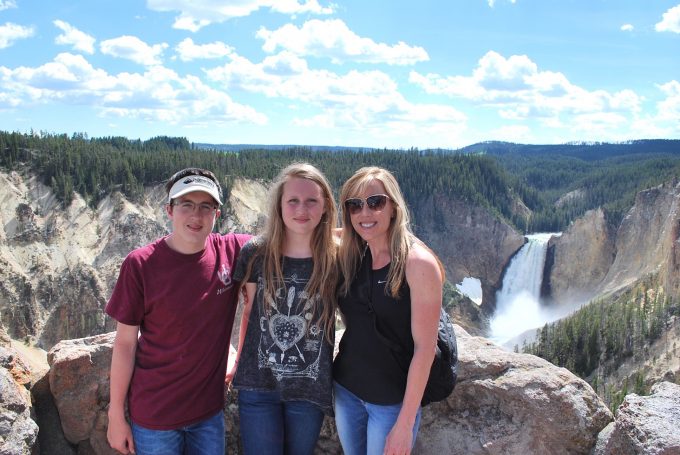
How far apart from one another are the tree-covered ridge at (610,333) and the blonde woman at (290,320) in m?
41.6

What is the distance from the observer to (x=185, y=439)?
4234 millimetres

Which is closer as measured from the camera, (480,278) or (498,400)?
(498,400)

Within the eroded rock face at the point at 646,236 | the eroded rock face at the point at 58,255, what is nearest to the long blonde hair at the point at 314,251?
the eroded rock face at the point at 58,255

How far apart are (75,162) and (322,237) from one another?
211ft

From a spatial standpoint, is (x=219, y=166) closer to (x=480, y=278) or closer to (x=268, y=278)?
(x=480, y=278)

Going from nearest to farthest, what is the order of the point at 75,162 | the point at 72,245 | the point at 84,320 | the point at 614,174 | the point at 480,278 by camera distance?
the point at 84,320 < the point at 72,245 < the point at 75,162 < the point at 480,278 < the point at 614,174

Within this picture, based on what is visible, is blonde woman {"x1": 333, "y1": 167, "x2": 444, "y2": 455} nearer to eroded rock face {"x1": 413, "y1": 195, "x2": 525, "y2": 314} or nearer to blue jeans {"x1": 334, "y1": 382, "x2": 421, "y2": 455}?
blue jeans {"x1": 334, "y1": 382, "x2": 421, "y2": 455}

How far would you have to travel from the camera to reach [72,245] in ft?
167

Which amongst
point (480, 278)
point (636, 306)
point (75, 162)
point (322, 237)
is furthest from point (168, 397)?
point (480, 278)

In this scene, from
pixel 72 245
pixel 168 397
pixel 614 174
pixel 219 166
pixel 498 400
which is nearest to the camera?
pixel 168 397

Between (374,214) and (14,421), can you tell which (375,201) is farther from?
(14,421)

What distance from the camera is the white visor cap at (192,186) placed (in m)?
4.06

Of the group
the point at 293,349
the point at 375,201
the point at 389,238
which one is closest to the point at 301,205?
the point at 375,201

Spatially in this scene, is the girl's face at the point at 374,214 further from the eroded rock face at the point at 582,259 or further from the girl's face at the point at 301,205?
the eroded rock face at the point at 582,259
